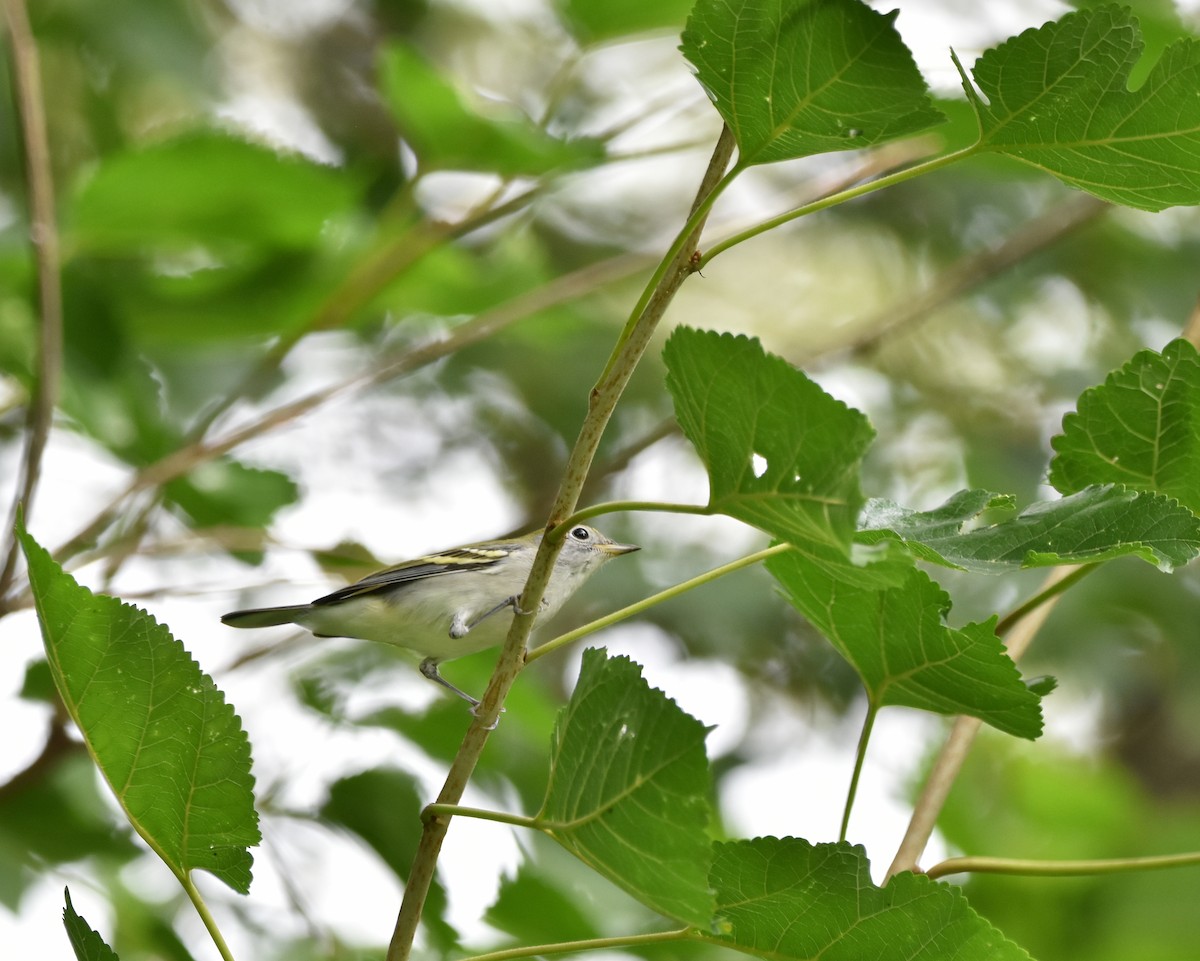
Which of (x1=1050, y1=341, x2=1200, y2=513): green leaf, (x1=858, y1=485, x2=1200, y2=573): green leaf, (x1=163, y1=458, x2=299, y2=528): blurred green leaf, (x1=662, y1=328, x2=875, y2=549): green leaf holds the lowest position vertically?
(x1=662, y1=328, x2=875, y2=549): green leaf

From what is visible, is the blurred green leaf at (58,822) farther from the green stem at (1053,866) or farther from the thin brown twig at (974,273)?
the thin brown twig at (974,273)

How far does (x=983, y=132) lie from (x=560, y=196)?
18.8 ft

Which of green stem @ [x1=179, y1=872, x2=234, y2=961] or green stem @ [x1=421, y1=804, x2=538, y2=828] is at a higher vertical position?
green stem @ [x1=421, y1=804, x2=538, y2=828]

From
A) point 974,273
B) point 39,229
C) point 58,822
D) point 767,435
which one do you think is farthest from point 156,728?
point 974,273

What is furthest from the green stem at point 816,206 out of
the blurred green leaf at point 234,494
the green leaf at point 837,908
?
the blurred green leaf at point 234,494

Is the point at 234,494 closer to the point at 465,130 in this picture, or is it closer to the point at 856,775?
the point at 465,130

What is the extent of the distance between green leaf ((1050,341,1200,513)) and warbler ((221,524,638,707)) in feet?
5.82

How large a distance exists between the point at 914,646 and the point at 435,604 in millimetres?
2213

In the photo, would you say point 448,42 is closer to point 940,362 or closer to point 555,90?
point 940,362

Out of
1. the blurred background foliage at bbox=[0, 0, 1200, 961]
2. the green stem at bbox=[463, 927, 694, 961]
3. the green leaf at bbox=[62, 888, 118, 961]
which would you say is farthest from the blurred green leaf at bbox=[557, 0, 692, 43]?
the green leaf at bbox=[62, 888, 118, 961]

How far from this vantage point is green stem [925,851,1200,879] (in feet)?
6.14

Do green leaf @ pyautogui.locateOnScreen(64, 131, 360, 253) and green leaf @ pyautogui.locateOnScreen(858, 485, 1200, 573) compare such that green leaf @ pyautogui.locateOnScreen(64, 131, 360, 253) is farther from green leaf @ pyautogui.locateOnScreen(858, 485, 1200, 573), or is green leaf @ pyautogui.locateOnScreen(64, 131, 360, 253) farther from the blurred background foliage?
green leaf @ pyautogui.locateOnScreen(858, 485, 1200, 573)

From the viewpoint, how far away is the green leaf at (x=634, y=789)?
1.52 meters

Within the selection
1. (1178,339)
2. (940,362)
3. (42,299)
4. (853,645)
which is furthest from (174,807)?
(940,362)
